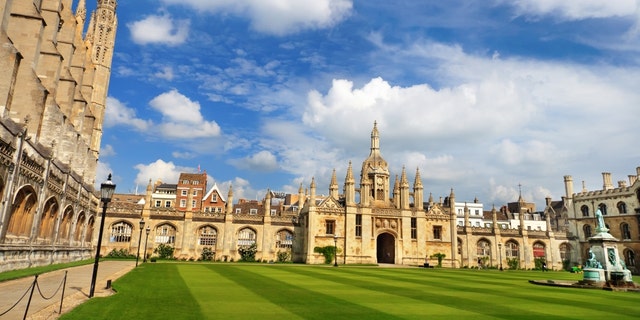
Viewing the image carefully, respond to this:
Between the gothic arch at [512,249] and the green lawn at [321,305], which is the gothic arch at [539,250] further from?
the green lawn at [321,305]

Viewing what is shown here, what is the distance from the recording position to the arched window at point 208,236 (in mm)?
55438

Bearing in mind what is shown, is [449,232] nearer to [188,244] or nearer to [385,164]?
[385,164]

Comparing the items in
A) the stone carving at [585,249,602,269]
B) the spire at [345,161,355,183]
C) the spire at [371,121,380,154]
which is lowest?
the stone carving at [585,249,602,269]

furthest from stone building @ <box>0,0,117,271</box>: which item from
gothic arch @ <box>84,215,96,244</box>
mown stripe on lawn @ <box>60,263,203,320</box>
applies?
mown stripe on lawn @ <box>60,263,203,320</box>

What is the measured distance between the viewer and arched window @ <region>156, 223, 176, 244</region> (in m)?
54.3

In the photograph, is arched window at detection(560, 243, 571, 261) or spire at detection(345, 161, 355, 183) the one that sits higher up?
spire at detection(345, 161, 355, 183)

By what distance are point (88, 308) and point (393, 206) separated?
5381 cm

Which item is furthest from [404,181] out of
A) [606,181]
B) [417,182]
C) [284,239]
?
[606,181]

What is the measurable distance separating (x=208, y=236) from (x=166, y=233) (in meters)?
5.51

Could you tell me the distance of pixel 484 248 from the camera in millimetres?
65250

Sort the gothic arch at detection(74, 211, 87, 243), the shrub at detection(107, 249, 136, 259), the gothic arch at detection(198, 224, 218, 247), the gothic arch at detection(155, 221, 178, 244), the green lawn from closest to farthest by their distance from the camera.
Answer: the green lawn → the gothic arch at detection(74, 211, 87, 243) → the shrub at detection(107, 249, 136, 259) → the gothic arch at detection(155, 221, 178, 244) → the gothic arch at detection(198, 224, 218, 247)

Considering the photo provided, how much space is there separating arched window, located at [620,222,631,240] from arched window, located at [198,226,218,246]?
6076 cm

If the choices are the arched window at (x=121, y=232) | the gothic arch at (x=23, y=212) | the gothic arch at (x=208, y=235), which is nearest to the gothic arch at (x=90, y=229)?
the arched window at (x=121, y=232)

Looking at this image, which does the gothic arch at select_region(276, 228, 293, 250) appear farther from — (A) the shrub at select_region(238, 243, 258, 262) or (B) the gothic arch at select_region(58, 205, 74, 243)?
(B) the gothic arch at select_region(58, 205, 74, 243)
